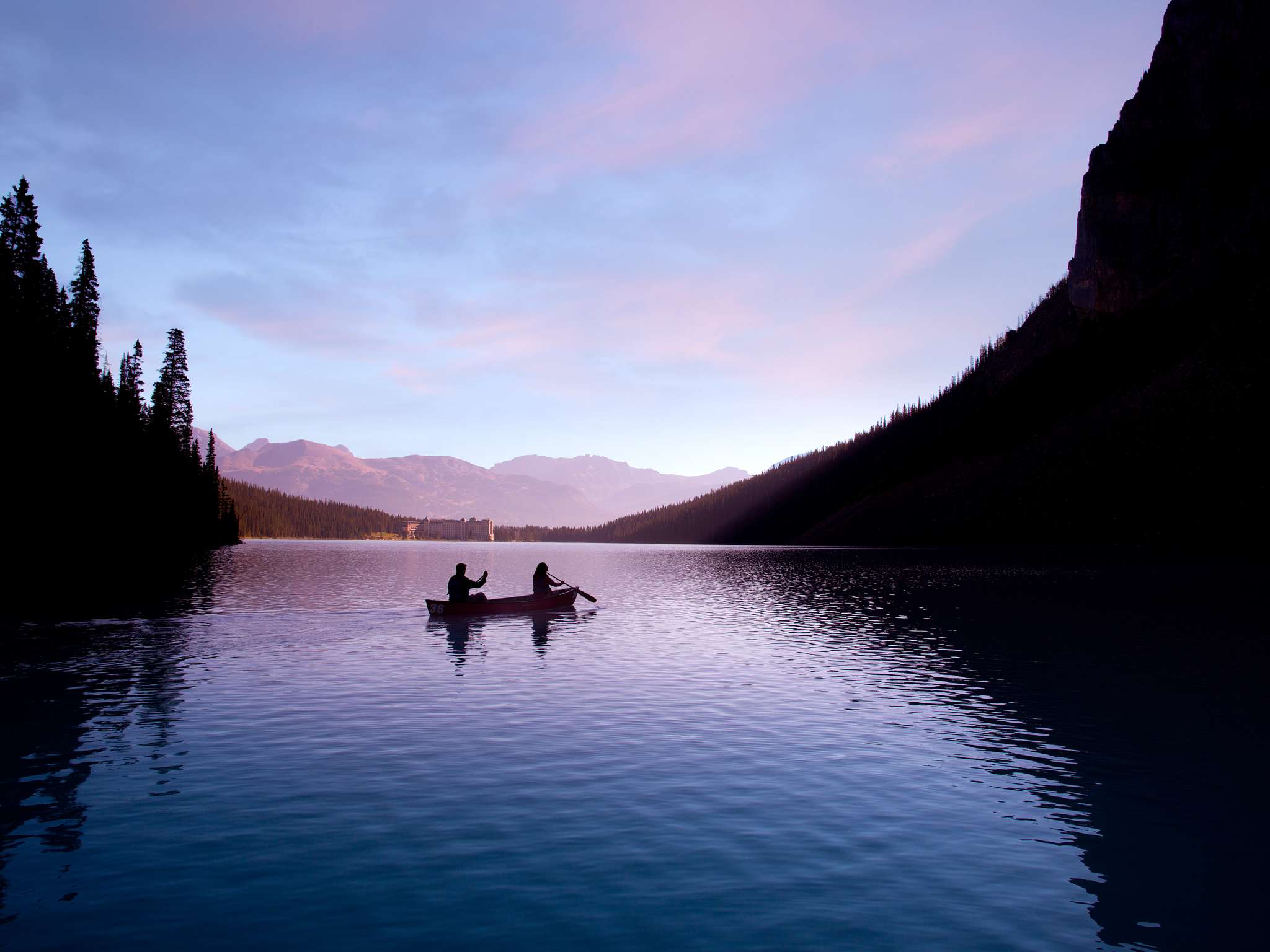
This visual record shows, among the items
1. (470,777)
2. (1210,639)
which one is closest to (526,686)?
(470,777)

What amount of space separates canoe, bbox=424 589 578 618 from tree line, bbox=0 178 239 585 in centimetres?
4078

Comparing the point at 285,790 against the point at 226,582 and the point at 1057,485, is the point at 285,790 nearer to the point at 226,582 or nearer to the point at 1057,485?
the point at 226,582

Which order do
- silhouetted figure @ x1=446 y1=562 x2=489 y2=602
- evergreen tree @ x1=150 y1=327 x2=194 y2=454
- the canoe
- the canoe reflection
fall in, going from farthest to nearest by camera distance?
evergreen tree @ x1=150 y1=327 x2=194 y2=454 < silhouetted figure @ x1=446 y1=562 x2=489 y2=602 < the canoe < the canoe reflection

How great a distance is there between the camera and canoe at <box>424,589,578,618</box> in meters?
48.0

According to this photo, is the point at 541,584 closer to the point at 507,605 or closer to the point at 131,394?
the point at 507,605

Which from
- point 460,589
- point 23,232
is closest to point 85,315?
point 23,232

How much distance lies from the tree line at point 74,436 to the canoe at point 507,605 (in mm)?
40778

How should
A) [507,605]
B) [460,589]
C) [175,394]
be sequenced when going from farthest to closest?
1. [175,394]
2. [507,605]
3. [460,589]

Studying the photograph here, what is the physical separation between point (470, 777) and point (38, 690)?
16.9m

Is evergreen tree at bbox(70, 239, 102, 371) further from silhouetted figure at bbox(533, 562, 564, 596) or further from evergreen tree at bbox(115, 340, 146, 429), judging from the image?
silhouetted figure at bbox(533, 562, 564, 596)

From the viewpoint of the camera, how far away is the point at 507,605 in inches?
2019

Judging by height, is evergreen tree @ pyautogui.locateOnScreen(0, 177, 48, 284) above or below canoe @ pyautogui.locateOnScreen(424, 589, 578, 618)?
above

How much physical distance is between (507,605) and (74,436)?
52.9 metres

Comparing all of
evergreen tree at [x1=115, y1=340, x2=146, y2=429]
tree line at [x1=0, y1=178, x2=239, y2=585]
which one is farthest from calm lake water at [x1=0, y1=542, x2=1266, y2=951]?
evergreen tree at [x1=115, y1=340, x2=146, y2=429]
